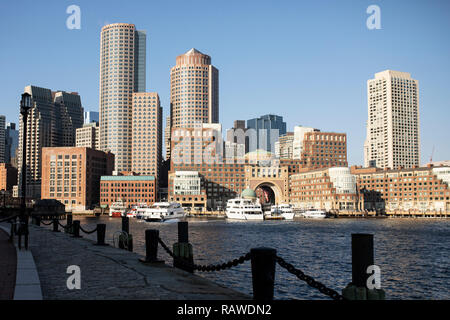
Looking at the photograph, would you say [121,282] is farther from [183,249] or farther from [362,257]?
[362,257]

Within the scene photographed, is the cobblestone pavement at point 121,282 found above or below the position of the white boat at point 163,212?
above

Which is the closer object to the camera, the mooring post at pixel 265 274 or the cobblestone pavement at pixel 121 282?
the mooring post at pixel 265 274

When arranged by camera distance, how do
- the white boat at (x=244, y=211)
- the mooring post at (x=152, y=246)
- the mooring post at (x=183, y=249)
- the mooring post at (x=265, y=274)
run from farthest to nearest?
the white boat at (x=244, y=211) < the mooring post at (x=183, y=249) < the mooring post at (x=152, y=246) < the mooring post at (x=265, y=274)

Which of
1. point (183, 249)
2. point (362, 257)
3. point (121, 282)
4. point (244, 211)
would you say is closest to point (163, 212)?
point (244, 211)

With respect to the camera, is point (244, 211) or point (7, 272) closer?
point (7, 272)

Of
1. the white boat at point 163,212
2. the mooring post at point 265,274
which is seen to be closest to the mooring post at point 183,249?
the mooring post at point 265,274

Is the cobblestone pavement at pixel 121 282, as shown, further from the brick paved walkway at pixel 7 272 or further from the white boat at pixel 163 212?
the white boat at pixel 163 212

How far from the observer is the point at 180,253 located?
23.7m

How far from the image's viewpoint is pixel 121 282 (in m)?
16.2

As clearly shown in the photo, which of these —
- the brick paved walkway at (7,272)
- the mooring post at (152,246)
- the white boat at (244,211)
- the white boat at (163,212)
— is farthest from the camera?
the white boat at (244,211)

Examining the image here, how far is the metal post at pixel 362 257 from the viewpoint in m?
12.3

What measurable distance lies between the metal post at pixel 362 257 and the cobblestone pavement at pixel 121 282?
12.7 feet

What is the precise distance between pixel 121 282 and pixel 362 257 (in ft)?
28.1
